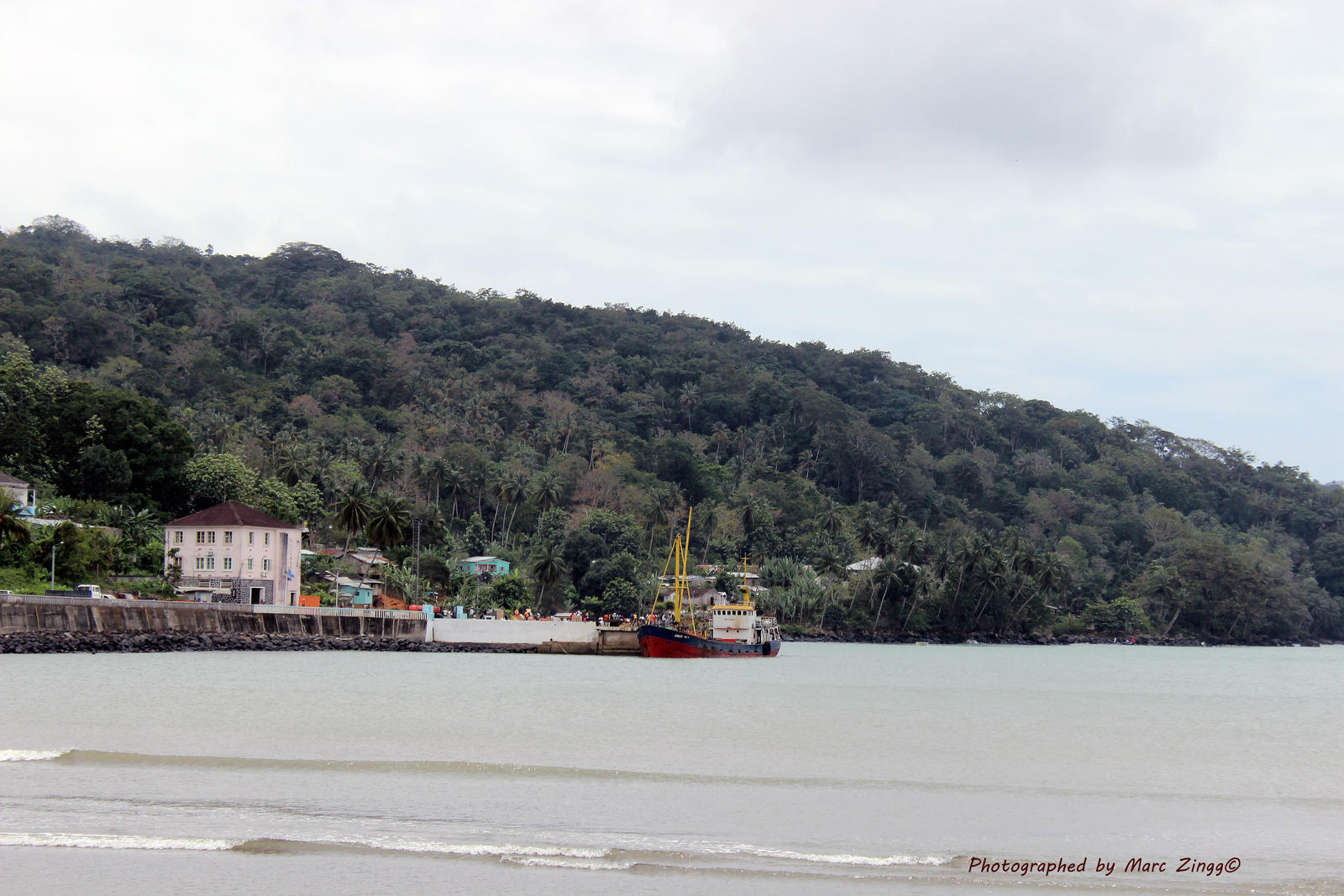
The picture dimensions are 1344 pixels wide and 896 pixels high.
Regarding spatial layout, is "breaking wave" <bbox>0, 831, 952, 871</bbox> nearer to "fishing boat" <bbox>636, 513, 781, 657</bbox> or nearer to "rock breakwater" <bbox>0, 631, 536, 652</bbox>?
"rock breakwater" <bbox>0, 631, 536, 652</bbox>

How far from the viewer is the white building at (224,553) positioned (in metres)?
66.9

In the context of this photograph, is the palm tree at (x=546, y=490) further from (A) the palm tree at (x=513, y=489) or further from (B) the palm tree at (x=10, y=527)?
(B) the palm tree at (x=10, y=527)

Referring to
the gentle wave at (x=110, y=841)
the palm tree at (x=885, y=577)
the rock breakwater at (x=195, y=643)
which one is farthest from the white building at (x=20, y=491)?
the palm tree at (x=885, y=577)

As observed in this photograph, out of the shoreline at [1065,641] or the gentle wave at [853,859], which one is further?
the shoreline at [1065,641]

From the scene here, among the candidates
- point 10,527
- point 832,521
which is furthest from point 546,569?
point 832,521

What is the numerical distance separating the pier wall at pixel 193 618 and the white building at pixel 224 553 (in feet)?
11.4

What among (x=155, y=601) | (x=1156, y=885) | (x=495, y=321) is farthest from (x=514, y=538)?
(x=1156, y=885)

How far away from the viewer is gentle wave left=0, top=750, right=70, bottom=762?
25.5 meters

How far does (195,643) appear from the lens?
59250mm

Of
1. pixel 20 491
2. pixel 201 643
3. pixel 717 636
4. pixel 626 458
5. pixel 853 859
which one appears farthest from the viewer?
pixel 626 458

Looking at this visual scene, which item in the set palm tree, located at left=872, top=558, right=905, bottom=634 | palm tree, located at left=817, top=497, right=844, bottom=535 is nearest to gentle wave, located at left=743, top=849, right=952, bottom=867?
palm tree, located at left=872, top=558, right=905, bottom=634

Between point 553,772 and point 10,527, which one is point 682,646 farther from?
point 553,772

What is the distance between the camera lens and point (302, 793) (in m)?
22.9

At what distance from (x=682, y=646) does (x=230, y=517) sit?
2699 cm
